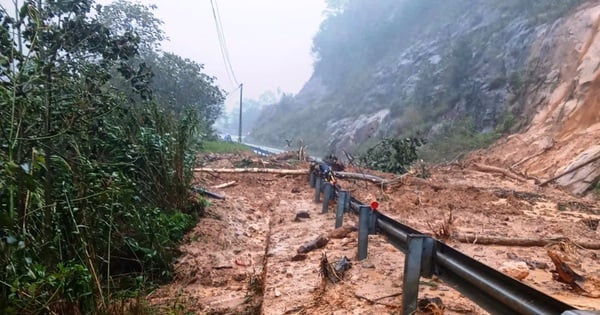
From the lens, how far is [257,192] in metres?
9.98

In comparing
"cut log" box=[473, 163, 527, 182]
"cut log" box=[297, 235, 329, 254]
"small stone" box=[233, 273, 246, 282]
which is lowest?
"small stone" box=[233, 273, 246, 282]

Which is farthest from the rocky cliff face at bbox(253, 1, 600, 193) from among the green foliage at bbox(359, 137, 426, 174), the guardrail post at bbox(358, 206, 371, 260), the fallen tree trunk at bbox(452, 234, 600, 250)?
the guardrail post at bbox(358, 206, 371, 260)

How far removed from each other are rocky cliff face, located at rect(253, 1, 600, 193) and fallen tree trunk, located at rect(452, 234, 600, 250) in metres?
5.99

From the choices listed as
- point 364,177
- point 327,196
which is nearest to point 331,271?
point 327,196

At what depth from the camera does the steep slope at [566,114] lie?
11383 mm

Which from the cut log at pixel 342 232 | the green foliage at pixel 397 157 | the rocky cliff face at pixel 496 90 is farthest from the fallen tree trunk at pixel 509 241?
the green foliage at pixel 397 157

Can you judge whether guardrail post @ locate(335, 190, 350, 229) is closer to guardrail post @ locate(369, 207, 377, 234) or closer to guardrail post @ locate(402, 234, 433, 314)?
guardrail post @ locate(369, 207, 377, 234)

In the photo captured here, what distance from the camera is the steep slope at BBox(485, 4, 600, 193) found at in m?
11.4

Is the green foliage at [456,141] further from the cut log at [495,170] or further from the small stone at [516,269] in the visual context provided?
the small stone at [516,269]

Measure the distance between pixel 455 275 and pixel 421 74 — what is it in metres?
34.7

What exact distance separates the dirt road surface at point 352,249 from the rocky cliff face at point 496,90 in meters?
3.99

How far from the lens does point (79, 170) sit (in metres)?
3.55

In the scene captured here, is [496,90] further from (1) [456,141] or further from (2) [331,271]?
(2) [331,271]

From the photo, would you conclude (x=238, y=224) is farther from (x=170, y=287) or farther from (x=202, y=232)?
(x=170, y=287)
